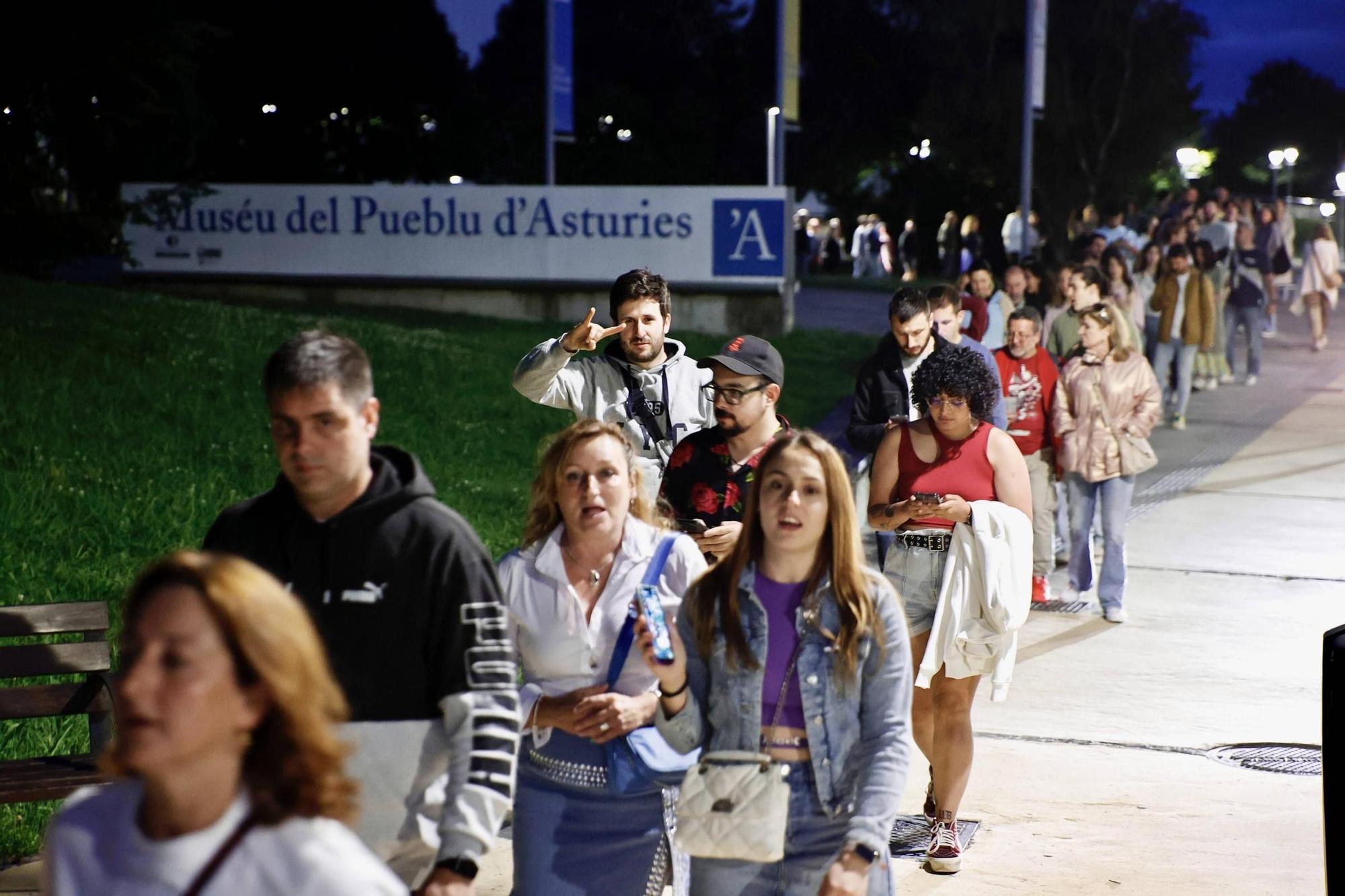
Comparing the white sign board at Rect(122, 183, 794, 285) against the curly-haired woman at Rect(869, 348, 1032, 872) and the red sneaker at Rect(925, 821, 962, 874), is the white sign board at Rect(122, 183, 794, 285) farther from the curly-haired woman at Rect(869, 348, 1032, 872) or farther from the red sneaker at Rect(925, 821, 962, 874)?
the red sneaker at Rect(925, 821, 962, 874)

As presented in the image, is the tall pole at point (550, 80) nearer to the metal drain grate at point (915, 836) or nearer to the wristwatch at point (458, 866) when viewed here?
the metal drain grate at point (915, 836)

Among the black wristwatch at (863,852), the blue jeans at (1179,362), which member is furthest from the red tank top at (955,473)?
the blue jeans at (1179,362)

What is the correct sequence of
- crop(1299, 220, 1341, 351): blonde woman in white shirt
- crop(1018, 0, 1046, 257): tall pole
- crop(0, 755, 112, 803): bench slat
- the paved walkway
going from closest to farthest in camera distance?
crop(0, 755, 112, 803): bench slat, the paved walkway, crop(1018, 0, 1046, 257): tall pole, crop(1299, 220, 1341, 351): blonde woman in white shirt

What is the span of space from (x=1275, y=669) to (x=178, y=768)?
7.67m

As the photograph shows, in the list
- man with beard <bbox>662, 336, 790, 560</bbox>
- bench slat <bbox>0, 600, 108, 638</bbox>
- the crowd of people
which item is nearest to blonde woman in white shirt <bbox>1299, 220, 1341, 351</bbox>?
the crowd of people

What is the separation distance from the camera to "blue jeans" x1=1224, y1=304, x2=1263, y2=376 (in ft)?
72.7

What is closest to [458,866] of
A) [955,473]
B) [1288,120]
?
[955,473]

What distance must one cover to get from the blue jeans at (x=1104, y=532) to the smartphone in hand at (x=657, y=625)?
6.60 m

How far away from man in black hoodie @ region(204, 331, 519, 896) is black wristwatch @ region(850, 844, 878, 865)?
817 millimetres

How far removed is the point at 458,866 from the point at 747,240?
66.5 feet

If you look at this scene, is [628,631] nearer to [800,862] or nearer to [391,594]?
[800,862]

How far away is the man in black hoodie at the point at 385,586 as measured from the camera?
3.34 meters

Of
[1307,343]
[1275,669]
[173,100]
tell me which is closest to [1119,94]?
[1307,343]

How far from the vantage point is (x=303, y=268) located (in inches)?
987
